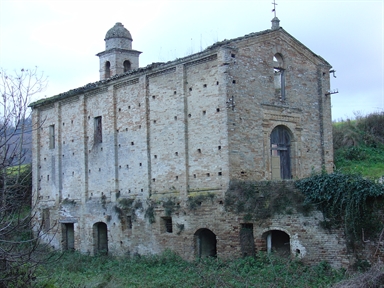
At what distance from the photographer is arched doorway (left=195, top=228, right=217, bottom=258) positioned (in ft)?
66.0

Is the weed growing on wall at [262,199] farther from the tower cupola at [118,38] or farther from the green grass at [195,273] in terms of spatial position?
the tower cupola at [118,38]

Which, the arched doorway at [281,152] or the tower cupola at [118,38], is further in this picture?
the tower cupola at [118,38]

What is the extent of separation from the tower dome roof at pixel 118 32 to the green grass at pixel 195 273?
12.8m

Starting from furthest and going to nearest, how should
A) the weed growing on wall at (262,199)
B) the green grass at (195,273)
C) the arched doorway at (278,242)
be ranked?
1. the arched doorway at (278,242)
2. the weed growing on wall at (262,199)
3. the green grass at (195,273)

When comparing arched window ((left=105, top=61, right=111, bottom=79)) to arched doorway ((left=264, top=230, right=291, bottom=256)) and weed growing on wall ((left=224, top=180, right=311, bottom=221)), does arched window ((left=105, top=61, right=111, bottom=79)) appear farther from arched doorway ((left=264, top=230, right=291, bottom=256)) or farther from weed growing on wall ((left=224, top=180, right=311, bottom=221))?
arched doorway ((left=264, top=230, right=291, bottom=256))

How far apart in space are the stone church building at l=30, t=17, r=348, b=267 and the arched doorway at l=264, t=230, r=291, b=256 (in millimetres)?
44

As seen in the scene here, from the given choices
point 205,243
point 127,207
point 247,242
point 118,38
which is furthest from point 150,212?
point 118,38

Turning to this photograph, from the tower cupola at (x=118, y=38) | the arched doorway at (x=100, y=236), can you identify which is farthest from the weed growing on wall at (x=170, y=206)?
the tower cupola at (x=118, y=38)

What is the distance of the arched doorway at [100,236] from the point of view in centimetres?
2508

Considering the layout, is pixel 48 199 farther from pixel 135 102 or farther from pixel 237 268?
pixel 237 268

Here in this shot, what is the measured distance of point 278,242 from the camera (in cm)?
1886

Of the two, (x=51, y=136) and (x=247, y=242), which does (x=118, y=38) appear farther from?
(x=247, y=242)

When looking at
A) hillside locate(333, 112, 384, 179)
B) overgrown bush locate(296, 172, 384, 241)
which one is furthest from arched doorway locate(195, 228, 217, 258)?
hillside locate(333, 112, 384, 179)

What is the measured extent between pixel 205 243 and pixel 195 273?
9.55 ft
